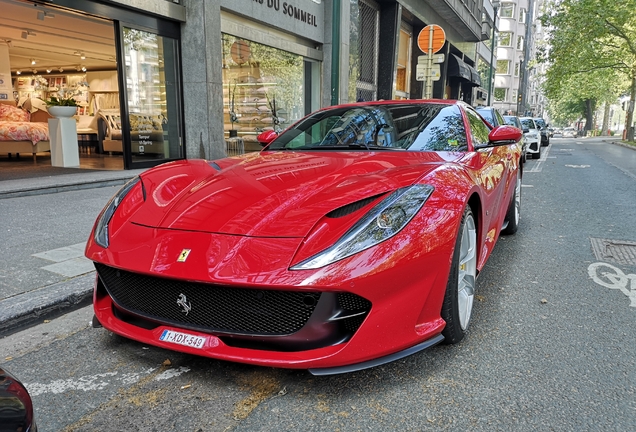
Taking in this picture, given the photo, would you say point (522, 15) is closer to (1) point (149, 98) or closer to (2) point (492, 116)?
(2) point (492, 116)

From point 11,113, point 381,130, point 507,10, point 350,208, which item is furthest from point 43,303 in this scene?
point 507,10

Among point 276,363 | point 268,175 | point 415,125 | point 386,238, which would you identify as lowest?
point 276,363

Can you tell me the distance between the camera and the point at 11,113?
1220 cm

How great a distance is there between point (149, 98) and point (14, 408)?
8839 millimetres

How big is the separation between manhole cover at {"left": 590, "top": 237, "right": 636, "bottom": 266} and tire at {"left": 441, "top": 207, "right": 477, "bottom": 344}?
219cm

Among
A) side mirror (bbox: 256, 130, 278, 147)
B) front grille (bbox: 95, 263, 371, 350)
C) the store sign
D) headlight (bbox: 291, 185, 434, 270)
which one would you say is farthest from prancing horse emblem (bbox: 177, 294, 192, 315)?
the store sign

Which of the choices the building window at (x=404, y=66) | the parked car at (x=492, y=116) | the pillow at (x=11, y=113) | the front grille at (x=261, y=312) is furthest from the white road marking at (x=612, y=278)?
the building window at (x=404, y=66)

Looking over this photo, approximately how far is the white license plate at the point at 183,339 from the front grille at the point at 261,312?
4 centimetres

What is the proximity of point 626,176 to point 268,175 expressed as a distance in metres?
11.6

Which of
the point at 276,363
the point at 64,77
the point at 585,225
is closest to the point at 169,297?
the point at 276,363

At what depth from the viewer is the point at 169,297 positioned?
79.0 inches

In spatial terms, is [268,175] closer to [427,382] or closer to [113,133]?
[427,382]

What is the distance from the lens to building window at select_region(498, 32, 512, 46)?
54.1 meters

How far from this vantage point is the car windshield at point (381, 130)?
322 cm
